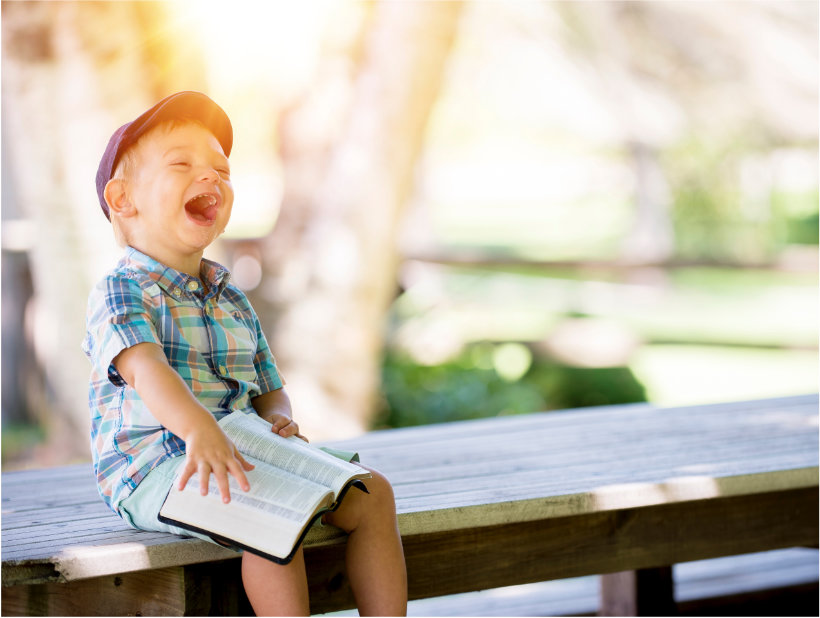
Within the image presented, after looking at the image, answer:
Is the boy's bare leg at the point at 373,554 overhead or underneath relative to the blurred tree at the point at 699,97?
underneath

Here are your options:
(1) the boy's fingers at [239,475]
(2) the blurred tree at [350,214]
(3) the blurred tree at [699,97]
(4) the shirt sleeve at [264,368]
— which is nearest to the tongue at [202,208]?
(4) the shirt sleeve at [264,368]

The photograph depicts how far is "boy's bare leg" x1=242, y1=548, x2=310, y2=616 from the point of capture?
5.70 feet

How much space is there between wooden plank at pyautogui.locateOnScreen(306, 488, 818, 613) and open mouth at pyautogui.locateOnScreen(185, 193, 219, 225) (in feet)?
2.24

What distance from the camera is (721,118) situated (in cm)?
1360

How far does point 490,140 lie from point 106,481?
25002mm

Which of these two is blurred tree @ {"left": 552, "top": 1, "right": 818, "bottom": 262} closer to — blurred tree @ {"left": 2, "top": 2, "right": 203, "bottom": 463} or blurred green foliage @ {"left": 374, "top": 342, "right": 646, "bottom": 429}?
blurred green foliage @ {"left": 374, "top": 342, "right": 646, "bottom": 429}

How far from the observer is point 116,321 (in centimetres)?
178

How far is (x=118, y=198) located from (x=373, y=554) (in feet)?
2.69

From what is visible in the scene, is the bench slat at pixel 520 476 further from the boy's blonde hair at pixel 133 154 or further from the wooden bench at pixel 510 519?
the boy's blonde hair at pixel 133 154

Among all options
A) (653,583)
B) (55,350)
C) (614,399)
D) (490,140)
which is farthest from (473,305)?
(490,140)

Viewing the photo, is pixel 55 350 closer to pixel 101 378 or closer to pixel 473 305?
pixel 101 378

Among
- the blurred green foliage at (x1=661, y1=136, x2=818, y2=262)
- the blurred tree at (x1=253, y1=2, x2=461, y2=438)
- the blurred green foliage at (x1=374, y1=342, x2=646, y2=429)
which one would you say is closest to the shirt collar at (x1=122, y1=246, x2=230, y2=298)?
the blurred tree at (x1=253, y1=2, x2=461, y2=438)

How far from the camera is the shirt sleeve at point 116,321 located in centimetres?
177

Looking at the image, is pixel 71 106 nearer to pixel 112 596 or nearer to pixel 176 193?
pixel 176 193
